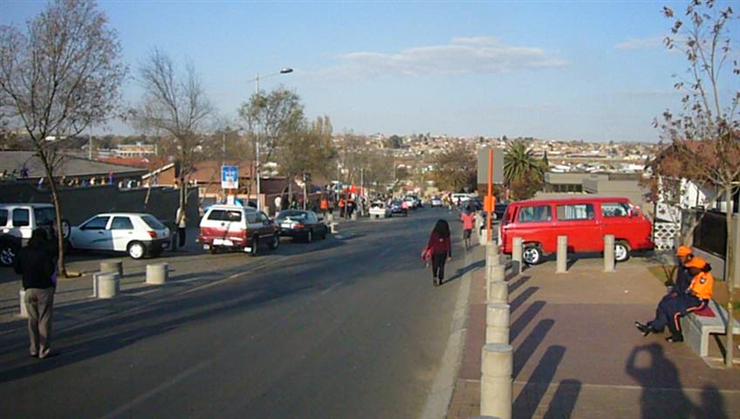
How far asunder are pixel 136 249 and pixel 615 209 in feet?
50.7

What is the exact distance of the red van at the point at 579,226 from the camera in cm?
2539

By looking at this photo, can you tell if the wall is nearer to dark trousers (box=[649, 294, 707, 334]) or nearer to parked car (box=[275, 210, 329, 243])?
parked car (box=[275, 210, 329, 243])

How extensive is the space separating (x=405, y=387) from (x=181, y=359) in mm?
3242

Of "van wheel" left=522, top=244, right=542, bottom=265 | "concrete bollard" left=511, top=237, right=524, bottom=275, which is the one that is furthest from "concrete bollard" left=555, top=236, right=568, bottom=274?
"van wheel" left=522, top=244, right=542, bottom=265

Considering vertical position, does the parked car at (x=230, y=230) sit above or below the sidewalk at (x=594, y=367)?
above

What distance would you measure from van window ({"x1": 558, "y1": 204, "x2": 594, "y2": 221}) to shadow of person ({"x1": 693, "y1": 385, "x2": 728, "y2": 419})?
54.3 feet

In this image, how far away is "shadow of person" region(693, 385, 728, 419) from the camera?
8.41 meters

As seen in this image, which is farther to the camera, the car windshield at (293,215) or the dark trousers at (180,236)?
the car windshield at (293,215)

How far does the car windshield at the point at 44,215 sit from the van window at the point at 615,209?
1684cm

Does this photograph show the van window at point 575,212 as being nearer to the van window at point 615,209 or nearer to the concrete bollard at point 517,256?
the van window at point 615,209

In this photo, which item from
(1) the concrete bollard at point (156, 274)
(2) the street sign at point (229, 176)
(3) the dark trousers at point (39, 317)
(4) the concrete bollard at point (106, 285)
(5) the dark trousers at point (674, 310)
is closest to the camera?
(3) the dark trousers at point (39, 317)

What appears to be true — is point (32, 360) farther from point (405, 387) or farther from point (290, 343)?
point (405, 387)

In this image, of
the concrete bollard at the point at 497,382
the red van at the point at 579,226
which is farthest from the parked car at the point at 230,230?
the concrete bollard at the point at 497,382

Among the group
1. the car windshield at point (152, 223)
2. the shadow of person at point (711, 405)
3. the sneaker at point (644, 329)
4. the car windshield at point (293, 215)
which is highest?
the car windshield at point (152, 223)
